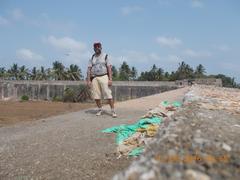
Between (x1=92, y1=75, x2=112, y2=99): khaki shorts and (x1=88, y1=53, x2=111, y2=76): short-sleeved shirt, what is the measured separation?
12cm

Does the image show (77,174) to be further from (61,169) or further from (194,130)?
(194,130)

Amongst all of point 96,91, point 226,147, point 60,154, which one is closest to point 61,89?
point 96,91

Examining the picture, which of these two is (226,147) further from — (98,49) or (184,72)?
(184,72)

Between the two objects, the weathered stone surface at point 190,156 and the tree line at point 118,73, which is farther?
the tree line at point 118,73

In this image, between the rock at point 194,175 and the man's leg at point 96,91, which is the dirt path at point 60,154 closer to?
the man's leg at point 96,91

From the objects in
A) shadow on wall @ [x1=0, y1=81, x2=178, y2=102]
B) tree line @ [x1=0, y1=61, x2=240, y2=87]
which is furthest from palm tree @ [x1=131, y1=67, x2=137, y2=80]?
shadow on wall @ [x1=0, y1=81, x2=178, y2=102]

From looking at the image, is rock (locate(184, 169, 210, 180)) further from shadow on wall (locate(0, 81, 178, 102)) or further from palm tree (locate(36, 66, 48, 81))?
palm tree (locate(36, 66, 48, 81))

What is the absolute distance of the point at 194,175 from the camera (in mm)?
1191

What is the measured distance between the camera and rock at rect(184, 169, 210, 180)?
117 centimetres

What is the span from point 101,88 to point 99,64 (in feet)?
1.66

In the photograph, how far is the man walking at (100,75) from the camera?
6879 mm

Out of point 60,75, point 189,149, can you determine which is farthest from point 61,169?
point 60,75

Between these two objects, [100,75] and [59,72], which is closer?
[100,75]

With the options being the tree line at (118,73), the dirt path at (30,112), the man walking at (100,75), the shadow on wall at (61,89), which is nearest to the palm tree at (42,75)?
the tree line at (118,73)
